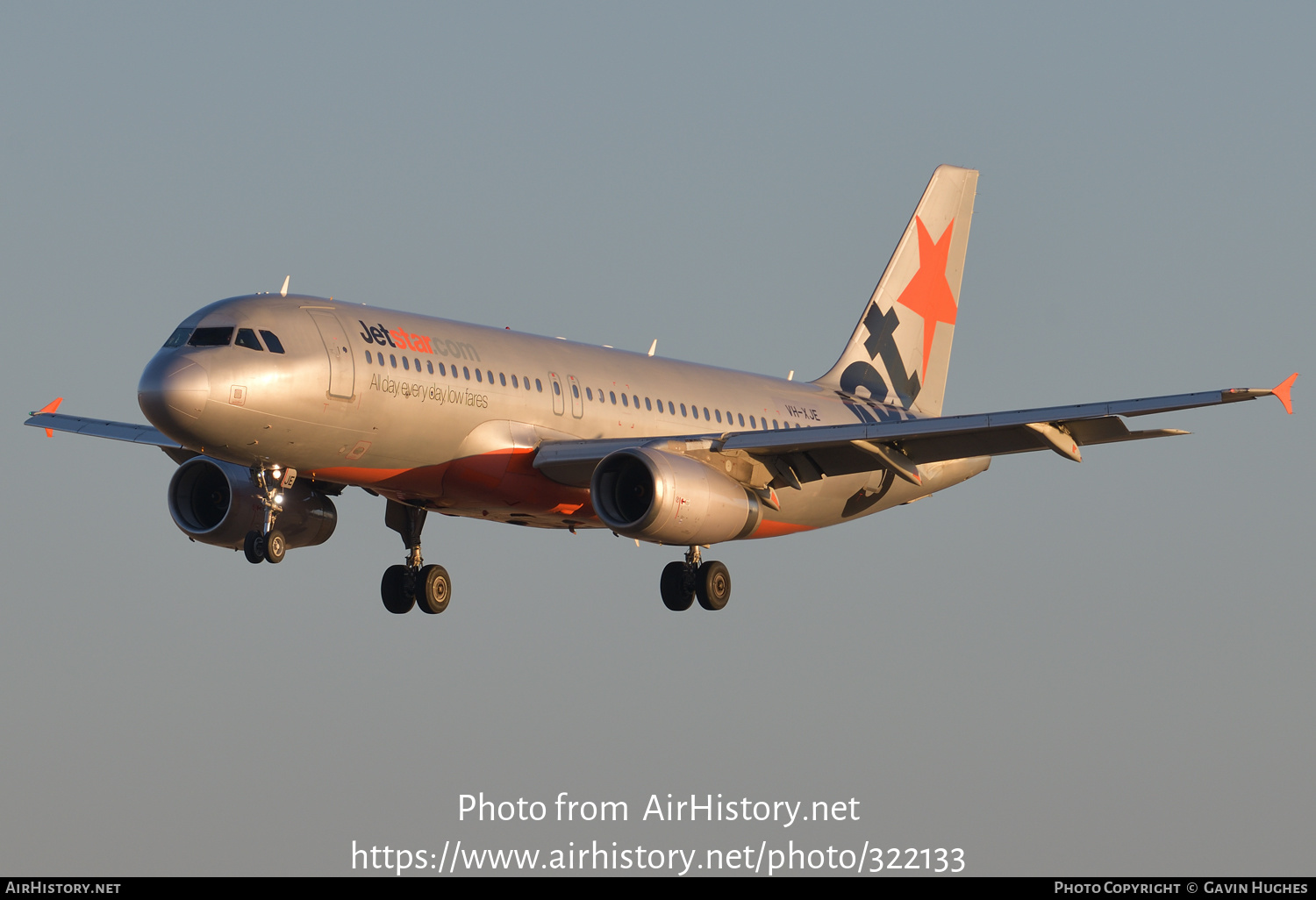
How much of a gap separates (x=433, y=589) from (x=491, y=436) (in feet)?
19.5

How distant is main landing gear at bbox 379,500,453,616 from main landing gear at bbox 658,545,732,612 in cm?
501

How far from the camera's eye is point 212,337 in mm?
33812

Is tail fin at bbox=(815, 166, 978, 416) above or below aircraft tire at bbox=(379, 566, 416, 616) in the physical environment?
above

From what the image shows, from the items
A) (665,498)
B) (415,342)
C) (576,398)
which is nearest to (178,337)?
(415,342)

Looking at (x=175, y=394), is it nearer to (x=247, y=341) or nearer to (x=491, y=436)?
(x=247, y=341)

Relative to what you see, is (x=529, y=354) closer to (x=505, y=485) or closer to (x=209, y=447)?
(x=505, y=485)

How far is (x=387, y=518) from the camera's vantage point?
4206 centimetres

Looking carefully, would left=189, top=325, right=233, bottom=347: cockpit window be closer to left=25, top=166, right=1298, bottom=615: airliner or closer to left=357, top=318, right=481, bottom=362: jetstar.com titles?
left=25, top=166, right=1298, bottom=615: airliner

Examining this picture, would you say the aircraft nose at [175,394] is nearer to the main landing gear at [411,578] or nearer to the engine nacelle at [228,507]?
the engine nacelle at [228,507]

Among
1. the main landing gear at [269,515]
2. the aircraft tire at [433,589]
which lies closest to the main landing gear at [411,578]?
the aircraft tire at [433,589]

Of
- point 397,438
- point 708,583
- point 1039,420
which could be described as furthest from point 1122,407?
point 397,438

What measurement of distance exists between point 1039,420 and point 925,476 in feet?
37.1

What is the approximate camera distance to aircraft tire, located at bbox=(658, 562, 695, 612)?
4103cm

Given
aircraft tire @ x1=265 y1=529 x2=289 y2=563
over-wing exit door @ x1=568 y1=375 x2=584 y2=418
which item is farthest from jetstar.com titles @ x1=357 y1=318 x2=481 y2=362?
aircraft tire @ x1=265 y1=529 x2=289 y2=563
